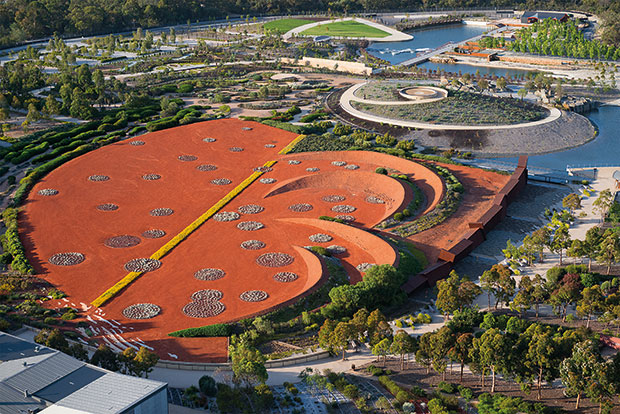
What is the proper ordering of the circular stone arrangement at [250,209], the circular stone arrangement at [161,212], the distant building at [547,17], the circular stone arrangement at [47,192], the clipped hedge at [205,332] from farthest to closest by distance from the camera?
the distant building at [547,17] → the circular stone arrangement at [47,192] → the circular stone arrangement at [250,209] → the circular stone arrangement at [161,212] → the clipped hedge at [205,332]

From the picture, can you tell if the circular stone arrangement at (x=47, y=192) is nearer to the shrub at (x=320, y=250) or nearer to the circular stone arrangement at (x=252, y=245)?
the circular stone arrangement at (x=252, y=245)

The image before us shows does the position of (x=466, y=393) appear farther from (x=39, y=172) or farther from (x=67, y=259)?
(x=39, y=172)

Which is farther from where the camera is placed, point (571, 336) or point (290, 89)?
point (290, 89)

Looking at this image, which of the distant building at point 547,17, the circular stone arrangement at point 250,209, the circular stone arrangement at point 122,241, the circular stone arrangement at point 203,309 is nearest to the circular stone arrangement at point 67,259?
the circular stone arrangement at point 122,241

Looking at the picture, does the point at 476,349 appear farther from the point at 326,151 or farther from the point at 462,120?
the point at 462,120

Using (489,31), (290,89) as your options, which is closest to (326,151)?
(290,89)

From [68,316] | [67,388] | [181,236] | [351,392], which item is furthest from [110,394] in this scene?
[181,236]
